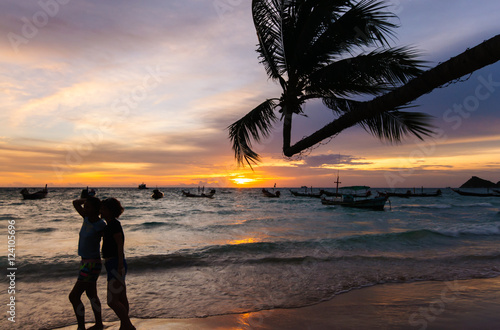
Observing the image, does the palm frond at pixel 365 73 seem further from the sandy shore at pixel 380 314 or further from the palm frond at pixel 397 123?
the sandy shore at pixel 380 314

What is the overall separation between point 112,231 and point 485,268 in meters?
11.9

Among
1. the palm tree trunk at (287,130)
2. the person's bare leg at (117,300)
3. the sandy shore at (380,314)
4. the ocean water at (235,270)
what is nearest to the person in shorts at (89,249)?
the person's bare leg at (117,300)

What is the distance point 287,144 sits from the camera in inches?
160

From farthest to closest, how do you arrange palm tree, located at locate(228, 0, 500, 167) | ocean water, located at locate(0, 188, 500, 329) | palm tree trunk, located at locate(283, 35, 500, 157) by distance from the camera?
1. ocean water, located at locate(0, 188, 500, 329)
2. palm tree, located at locate(228, 0, 500, 167)
3. palm tree trunk, located at locate(283, 35, 500, 157)

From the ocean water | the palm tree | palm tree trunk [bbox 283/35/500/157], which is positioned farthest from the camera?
the ocean water

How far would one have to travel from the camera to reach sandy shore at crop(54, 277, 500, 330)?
5680 mm

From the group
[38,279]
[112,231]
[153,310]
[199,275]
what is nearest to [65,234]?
[38,279]

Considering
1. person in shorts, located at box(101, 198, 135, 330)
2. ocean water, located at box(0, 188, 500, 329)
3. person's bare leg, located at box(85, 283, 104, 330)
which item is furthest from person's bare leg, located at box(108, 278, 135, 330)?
ocean water, located at box(0, 188, 500, 329)

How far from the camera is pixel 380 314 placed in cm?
622

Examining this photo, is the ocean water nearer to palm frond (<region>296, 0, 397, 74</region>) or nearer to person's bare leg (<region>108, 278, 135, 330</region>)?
person's bare leg (<region>108, 278, 135, 330</region>)

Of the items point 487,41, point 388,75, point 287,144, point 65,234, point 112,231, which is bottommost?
point 65,234

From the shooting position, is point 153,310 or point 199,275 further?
point 199,275

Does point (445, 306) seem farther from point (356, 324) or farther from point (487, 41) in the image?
point (487, 41)

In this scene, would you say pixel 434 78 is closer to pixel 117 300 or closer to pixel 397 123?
pixel 397 123
